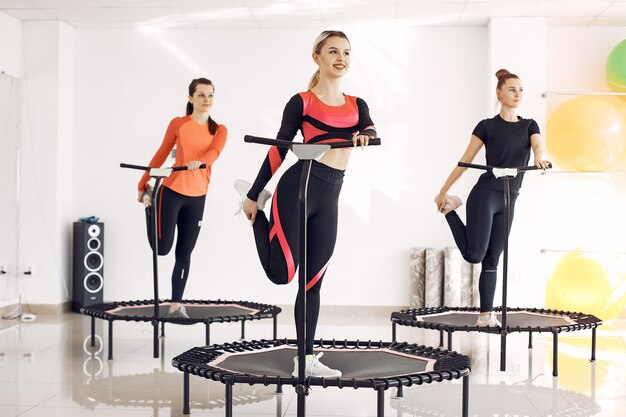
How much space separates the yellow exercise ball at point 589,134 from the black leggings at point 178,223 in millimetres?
2973

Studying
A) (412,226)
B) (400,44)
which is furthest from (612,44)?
(412,226)

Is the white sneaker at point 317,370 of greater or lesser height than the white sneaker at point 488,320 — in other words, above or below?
above

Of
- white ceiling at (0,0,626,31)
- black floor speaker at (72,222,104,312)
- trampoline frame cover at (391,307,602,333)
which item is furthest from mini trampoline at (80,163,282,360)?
white ceiling at (0,0,626,31)

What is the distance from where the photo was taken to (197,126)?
5.05m

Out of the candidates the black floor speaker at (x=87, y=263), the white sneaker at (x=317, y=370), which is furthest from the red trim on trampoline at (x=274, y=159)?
the black floor speaker at (x=87, y=263)

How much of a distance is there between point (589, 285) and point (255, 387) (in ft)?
10.5

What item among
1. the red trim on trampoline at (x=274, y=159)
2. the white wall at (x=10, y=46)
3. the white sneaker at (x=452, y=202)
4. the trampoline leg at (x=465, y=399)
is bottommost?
the trampoline leg at (x=465, y=399)

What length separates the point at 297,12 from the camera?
6.65 m

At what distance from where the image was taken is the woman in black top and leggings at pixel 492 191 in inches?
181

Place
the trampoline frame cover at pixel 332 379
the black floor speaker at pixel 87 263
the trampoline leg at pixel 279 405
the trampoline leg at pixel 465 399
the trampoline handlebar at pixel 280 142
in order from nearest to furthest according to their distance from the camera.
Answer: the trampoline handlebar at pixel 280 142 < the trampoline frame cover at pixel 332 379 < the trampoline leg at pixel 465 399 < the trampoline leg at pixel 279 405 < the black floor speaker at pixel 87 263

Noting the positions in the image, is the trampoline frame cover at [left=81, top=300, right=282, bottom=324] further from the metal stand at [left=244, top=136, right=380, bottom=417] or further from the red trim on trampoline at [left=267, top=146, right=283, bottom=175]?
the metal stand at [left=244, top=136, right=380, bottom=417]

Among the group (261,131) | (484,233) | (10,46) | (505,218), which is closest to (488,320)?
(484,233)

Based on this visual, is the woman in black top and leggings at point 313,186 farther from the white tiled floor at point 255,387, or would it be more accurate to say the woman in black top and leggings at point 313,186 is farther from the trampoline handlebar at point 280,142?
the white tiled floor at point 255,387

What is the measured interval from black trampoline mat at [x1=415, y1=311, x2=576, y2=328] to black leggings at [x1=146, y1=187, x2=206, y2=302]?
1.49 m
